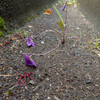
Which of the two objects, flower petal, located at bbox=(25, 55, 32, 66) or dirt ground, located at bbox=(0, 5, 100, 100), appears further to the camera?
flower petal, located at bbox=(25, 55, 32, 66)

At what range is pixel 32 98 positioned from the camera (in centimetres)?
78

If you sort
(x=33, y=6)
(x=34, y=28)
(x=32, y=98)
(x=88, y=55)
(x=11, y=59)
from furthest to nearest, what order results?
(x=33, y=6), (x=34, y=28), (x=88, y=55), (x=11, y=59), (x=32, y=98)

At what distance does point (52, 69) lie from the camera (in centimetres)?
105

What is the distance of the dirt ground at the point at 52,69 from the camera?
82 cm

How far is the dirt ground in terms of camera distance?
2.69ft

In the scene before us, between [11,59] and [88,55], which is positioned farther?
[88,55]

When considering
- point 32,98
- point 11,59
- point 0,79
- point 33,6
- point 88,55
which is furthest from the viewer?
point 33,6

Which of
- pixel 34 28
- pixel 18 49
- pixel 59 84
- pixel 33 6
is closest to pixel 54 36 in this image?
pixel 34 28

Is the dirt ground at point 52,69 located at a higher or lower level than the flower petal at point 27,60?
lower

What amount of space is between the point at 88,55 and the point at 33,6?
1.88m

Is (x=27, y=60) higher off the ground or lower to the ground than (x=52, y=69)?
higher

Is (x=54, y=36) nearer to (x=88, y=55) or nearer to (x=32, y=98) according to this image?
(x=88, y=55)

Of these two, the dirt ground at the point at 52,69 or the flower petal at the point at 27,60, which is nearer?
the dirt ground at the point at 52,69

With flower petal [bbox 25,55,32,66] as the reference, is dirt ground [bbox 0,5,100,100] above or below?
below
